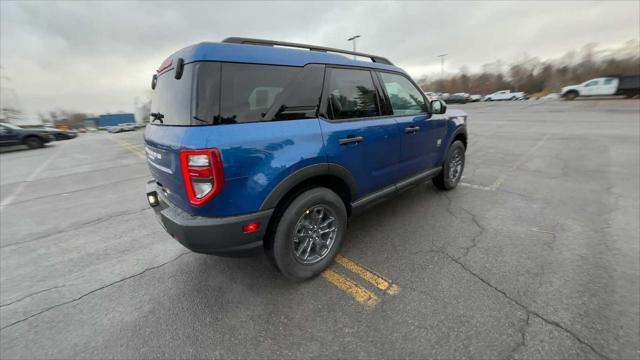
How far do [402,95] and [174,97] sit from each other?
2592 mm

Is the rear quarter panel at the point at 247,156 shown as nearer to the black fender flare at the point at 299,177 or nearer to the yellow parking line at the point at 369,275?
the black fender flare at the point at 299,177

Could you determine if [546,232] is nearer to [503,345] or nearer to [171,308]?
[503,345]

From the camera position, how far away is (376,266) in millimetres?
2689

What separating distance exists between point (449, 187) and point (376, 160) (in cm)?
229

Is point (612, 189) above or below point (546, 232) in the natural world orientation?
above

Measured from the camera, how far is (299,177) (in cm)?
222

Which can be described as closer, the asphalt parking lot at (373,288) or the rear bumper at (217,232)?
the asphalt parking lot at (373,288)

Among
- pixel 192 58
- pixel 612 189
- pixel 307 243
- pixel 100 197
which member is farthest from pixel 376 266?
pixel 100 197

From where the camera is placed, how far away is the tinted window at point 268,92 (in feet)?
6.45

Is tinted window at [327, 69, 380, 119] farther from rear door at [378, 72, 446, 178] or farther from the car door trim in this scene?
the car door trim

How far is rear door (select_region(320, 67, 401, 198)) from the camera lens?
249cm

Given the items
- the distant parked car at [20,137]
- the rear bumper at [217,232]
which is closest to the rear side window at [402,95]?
the rear bumper at [217,232]

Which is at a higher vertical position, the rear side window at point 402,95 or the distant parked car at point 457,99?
the distant parked car at point 457,99

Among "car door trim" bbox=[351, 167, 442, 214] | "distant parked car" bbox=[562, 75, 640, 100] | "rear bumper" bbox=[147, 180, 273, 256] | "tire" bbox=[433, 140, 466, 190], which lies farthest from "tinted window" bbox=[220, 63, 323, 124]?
"distant parked car" bbox=[562, 75, 640, 100]
